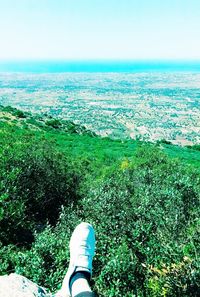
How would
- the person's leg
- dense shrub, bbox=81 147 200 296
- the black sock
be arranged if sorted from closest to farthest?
1. the person's leg
2. the black sock
3. dense shrub, bbox=81 147 200 296

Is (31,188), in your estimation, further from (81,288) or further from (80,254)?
(81,288)

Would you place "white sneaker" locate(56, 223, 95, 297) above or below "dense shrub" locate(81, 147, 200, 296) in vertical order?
above

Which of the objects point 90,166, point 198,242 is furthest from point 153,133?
→ point 198,242

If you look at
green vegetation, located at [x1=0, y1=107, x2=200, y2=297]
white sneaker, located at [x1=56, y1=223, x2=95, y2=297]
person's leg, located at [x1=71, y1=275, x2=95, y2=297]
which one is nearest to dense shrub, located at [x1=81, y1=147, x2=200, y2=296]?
green vegetation, located at [x1=0, y1=107, x2=200, y2=297]

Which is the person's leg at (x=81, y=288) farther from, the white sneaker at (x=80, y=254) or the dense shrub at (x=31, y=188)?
the dense shrub at (x=31, y=188)

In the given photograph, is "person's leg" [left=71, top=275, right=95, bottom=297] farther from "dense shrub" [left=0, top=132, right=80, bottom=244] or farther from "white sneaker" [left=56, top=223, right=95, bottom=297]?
"dense shrub" [left=0, top=132, right=80, bottom=244]

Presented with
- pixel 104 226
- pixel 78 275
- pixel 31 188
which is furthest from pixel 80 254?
pixel 31 188

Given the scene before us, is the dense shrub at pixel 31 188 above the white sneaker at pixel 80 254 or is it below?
below

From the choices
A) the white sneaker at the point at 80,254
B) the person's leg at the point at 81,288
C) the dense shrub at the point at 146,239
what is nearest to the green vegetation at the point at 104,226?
the dense shrub at the point at 146,239
